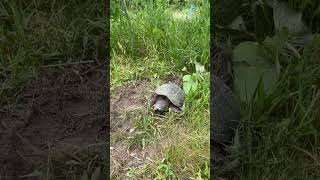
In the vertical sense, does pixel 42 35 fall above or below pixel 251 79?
above

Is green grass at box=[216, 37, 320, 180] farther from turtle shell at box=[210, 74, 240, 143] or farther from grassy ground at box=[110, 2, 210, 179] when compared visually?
grassy ground at box=[110, 2, 210, 179]

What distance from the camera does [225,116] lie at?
2.00 metres

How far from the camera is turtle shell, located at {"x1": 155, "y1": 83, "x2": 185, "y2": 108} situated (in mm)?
2180

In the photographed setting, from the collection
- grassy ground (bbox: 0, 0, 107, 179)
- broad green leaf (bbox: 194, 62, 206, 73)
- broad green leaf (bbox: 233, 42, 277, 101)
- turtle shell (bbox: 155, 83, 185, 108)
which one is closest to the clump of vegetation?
broad green leaf (bbox: 233, 42, 277, 101)

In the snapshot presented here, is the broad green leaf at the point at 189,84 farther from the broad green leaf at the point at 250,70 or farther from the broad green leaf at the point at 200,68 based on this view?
the broad green leaf at the point at 250,70

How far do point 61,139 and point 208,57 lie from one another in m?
0.72

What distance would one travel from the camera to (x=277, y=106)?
6.58ft

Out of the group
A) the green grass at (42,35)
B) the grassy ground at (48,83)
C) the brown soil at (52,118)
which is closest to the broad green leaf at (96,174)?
the grassy ground at (48,83)

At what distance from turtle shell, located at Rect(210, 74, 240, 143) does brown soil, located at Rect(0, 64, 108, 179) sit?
41cm

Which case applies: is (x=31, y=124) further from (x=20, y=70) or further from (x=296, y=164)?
(x=296, y=164)

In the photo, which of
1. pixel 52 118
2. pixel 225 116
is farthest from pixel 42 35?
pixel 225 116

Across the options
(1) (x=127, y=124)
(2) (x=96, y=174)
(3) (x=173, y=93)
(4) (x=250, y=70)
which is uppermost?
(4) (x=250, y=70)

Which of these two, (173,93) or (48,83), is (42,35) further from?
(173,93)

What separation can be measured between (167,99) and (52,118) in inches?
17.7
